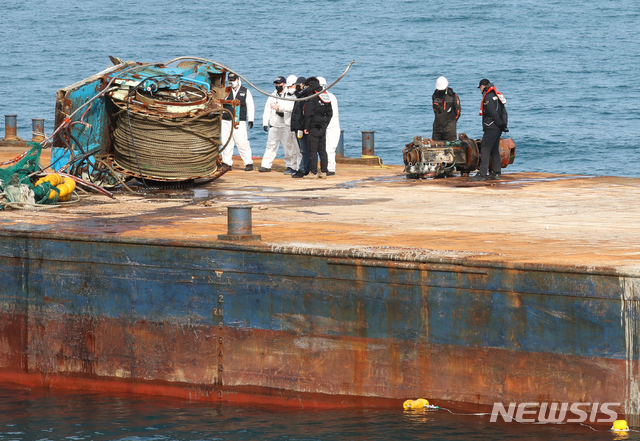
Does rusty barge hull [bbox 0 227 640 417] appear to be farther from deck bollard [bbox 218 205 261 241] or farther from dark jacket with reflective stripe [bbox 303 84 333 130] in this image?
dark jacket with reflective stripe [bbox 303 84 333 130]

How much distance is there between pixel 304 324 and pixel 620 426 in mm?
3006

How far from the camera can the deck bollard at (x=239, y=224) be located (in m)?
9.49

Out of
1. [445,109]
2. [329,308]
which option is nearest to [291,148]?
[445,109]

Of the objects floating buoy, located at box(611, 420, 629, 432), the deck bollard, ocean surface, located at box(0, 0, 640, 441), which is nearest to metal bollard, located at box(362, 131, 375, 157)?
ocean surface, located at box(0, 0, 640, 441)

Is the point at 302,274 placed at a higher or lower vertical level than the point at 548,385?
higher

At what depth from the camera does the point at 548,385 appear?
8523mm

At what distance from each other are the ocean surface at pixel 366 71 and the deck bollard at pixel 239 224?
1.69m

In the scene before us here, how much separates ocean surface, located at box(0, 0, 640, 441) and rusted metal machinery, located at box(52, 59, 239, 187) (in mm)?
5024

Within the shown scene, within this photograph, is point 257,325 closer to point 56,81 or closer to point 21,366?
point 21,366

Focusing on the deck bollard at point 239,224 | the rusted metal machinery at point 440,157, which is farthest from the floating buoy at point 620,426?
the rusted metal machinery at point 440,157

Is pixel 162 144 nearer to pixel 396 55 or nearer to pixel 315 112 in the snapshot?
pixel 315 112

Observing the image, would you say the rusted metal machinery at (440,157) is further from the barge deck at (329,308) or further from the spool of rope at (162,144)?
the barge deck at (329,308)

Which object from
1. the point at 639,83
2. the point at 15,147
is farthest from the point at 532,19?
the point at 15,147

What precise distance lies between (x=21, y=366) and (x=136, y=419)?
6.51 feet
